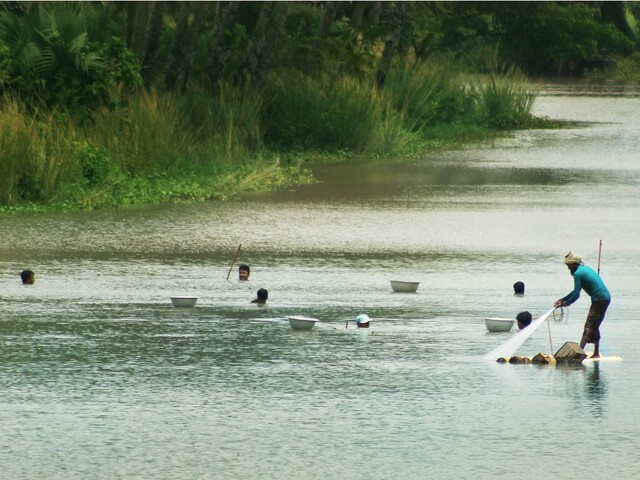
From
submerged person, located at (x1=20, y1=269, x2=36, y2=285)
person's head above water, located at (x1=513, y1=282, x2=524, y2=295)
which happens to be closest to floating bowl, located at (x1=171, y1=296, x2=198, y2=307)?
submerged person, located at (x1=20, y1=269, x2=36, y2=285)

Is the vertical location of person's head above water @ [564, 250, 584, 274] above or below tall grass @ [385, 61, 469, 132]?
above

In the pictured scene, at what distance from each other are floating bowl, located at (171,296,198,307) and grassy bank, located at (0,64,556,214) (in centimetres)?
715

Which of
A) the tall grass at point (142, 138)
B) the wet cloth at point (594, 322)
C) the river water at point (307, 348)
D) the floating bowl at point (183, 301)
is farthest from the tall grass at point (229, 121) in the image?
Result: the wet cloth at point (594, 322)

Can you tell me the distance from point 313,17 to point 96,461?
103ft

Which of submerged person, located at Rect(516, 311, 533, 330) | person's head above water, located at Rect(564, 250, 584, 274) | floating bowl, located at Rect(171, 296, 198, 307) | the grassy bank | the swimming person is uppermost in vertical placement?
person's head above water, located at Rect(564, 250, 584, 274)

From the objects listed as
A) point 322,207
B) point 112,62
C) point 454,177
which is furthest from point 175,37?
point 322,207

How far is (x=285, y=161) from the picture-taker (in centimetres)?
2720

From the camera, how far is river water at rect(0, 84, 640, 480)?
24.4 ft

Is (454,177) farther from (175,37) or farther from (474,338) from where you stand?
(474,338)

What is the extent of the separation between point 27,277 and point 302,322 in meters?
3.26

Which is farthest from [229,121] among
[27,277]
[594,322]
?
[594,322]

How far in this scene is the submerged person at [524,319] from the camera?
35.2 ft

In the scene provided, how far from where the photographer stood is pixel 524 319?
10742 mm

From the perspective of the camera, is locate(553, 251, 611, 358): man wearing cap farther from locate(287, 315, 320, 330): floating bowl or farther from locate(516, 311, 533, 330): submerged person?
locate(287, 315, 320, 330): floating bowl
